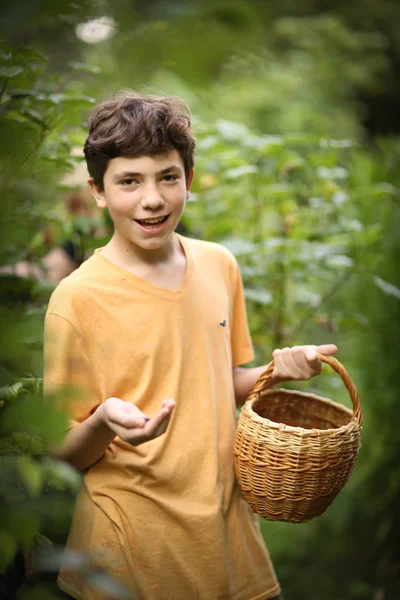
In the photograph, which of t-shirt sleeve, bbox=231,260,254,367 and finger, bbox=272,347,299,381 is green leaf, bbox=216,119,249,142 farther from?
finger, bbox=272,347,299,381

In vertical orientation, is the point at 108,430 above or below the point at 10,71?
below

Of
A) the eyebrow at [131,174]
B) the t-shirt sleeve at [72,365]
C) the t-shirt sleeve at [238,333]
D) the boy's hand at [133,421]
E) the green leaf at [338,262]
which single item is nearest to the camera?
the boy's hand at [133,421]

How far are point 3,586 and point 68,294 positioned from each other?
689 millimetres

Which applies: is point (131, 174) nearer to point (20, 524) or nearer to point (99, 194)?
point (99, 194)

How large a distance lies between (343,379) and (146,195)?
68cm

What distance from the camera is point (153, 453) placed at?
1541mm

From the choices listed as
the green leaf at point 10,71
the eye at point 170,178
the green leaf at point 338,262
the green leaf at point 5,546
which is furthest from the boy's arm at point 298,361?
the green leaf at point 5,546

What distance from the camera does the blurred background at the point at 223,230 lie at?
1.88 feet

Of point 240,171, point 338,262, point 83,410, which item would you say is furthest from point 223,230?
point 83,410

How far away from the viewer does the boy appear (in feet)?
4.98

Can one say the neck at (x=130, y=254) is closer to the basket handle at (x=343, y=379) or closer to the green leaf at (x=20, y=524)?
the basket handle at (x=343, y=379)

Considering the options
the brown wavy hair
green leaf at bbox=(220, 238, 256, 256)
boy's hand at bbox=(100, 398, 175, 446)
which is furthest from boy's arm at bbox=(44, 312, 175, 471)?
green leaf at bbox=(220, 238, 256, 256)

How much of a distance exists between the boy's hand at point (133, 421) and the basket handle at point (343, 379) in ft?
1.45

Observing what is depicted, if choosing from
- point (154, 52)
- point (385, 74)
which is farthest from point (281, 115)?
point (154, 52)
